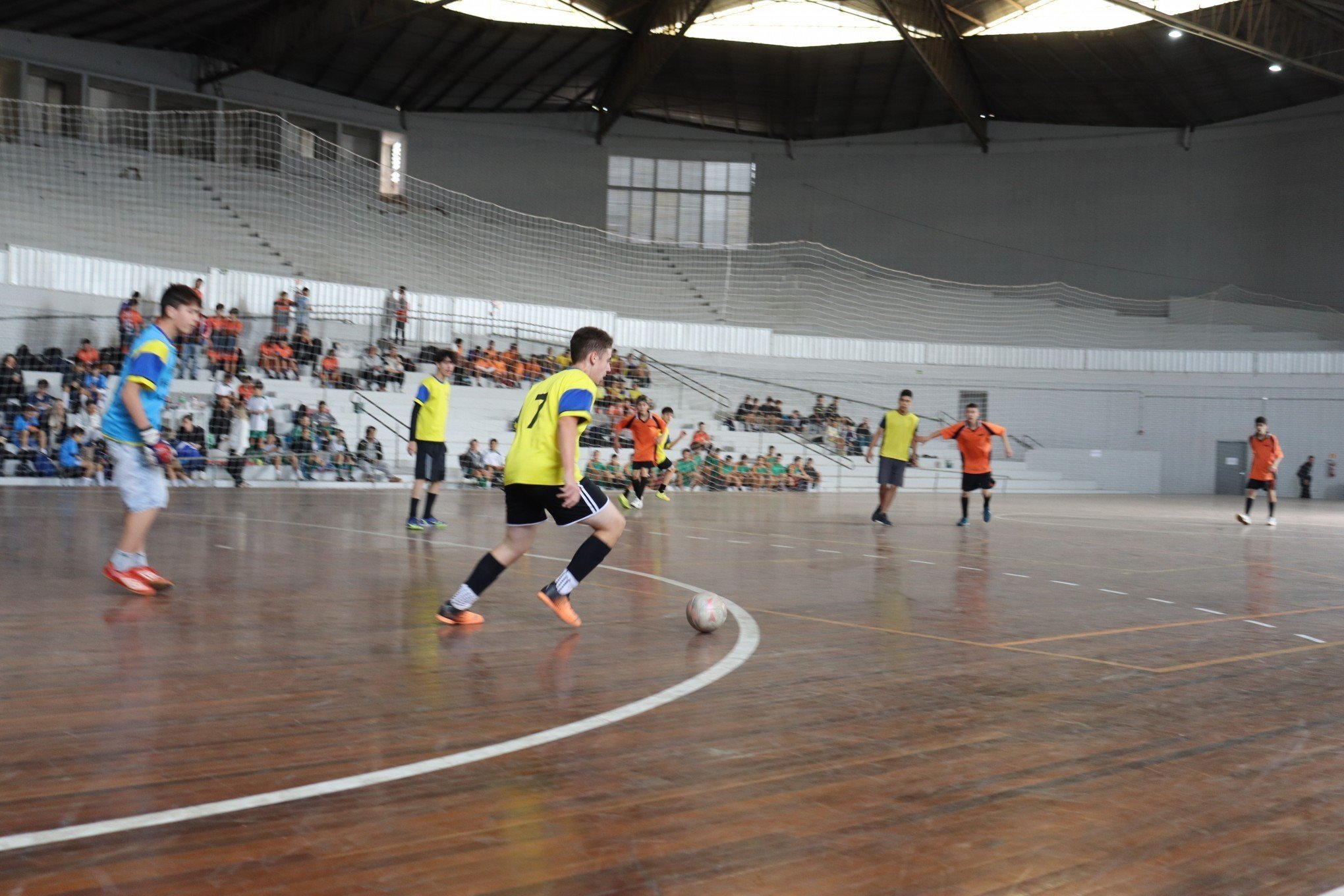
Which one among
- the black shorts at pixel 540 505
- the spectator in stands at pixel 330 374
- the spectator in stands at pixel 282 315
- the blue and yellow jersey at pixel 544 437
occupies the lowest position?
the black shorts at pixel 540 505

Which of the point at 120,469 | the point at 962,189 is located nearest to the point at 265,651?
the point at 120,469

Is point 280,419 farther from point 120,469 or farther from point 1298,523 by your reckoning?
point 1298,523

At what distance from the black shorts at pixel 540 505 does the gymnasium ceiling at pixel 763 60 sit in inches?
984

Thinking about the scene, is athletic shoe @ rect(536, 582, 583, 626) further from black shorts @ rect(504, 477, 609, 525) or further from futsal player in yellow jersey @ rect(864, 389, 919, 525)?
futsal player in yellow jersey @ rect(864, 389, 919, 525)

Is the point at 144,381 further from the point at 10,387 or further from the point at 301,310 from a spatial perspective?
the point at 301,310

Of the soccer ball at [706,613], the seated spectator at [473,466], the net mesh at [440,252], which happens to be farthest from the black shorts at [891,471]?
the net mesh at [440,252]

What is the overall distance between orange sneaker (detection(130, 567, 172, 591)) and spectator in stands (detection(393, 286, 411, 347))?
20657mm

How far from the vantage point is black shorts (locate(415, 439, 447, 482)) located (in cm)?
1336

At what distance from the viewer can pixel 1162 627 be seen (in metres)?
7.57

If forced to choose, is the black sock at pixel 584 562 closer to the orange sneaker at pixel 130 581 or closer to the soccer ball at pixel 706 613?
the soccer ball at pixel 706 613

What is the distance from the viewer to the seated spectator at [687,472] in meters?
27.7

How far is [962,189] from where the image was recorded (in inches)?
1661

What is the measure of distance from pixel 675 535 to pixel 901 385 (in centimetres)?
2576

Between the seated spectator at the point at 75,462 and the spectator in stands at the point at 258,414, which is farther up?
the spectator in stands at the point at 258,414
